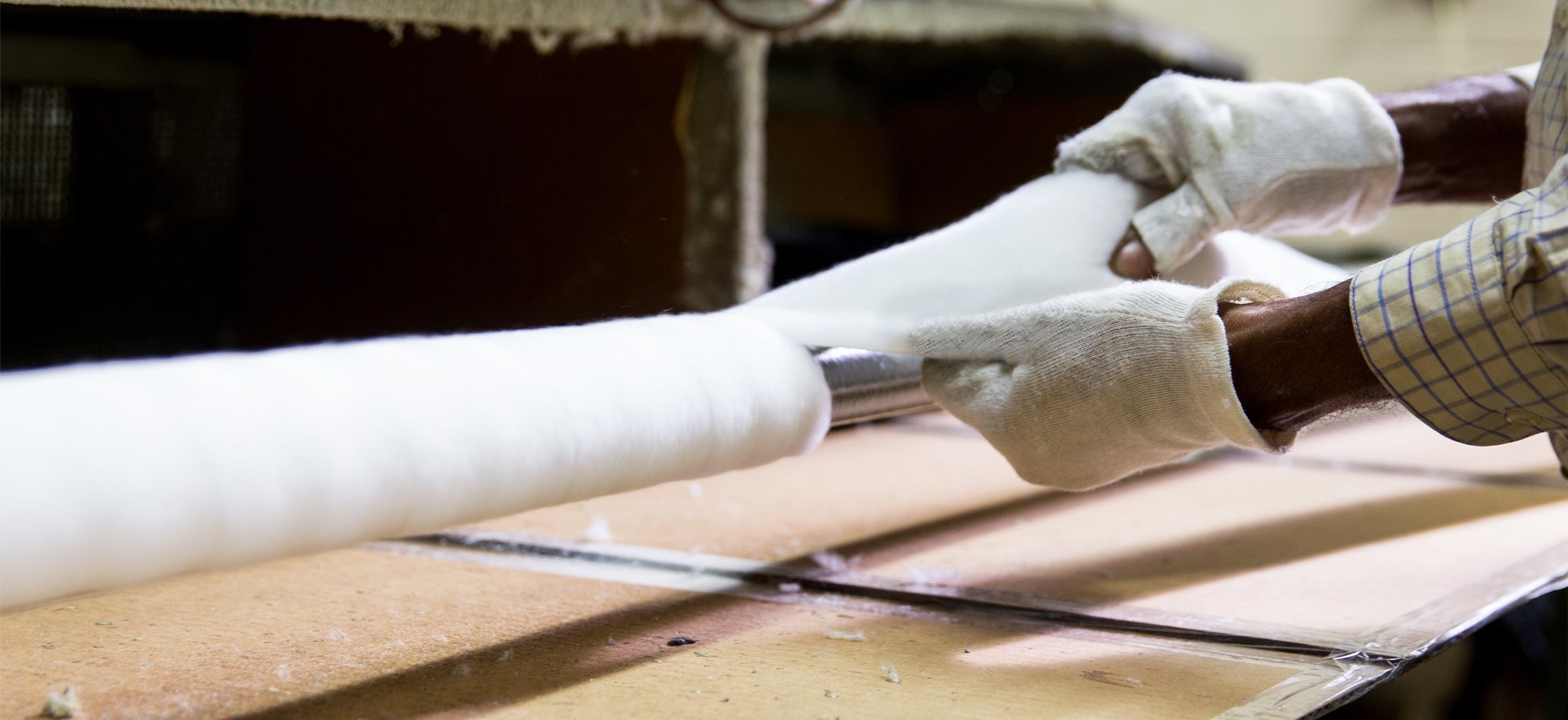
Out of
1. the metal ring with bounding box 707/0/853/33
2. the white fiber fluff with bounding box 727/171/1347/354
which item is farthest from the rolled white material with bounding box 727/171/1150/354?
the metal ring with bounding box 707/0/853/33

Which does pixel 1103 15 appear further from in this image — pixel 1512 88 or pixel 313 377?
pixel 313 377

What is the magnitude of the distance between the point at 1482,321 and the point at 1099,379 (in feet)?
0.76

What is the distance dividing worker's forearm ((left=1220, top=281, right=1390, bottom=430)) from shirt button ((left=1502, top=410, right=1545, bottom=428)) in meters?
0.07

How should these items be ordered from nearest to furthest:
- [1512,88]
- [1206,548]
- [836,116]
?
1. [1206,548]
2. [1512,88]
3. [836,116]

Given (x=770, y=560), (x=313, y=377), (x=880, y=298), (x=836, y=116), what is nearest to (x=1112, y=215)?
(x=880, y=298)

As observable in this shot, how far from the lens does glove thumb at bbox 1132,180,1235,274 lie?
1087 mm

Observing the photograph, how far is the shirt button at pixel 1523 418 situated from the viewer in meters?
0.83

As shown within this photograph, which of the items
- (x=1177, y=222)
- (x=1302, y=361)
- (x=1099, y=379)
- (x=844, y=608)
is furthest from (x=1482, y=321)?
(x=844, y=608)

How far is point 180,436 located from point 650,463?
287 millimetres

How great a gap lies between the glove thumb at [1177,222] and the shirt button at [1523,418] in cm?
31

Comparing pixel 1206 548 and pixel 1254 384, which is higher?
pixel 1254 384

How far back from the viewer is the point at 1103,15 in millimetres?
2068

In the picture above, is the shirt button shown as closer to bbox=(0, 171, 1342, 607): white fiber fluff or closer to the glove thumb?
bbox=(0, 171, 1342, 607): white fiber fluff

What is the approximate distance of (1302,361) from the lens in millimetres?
841
